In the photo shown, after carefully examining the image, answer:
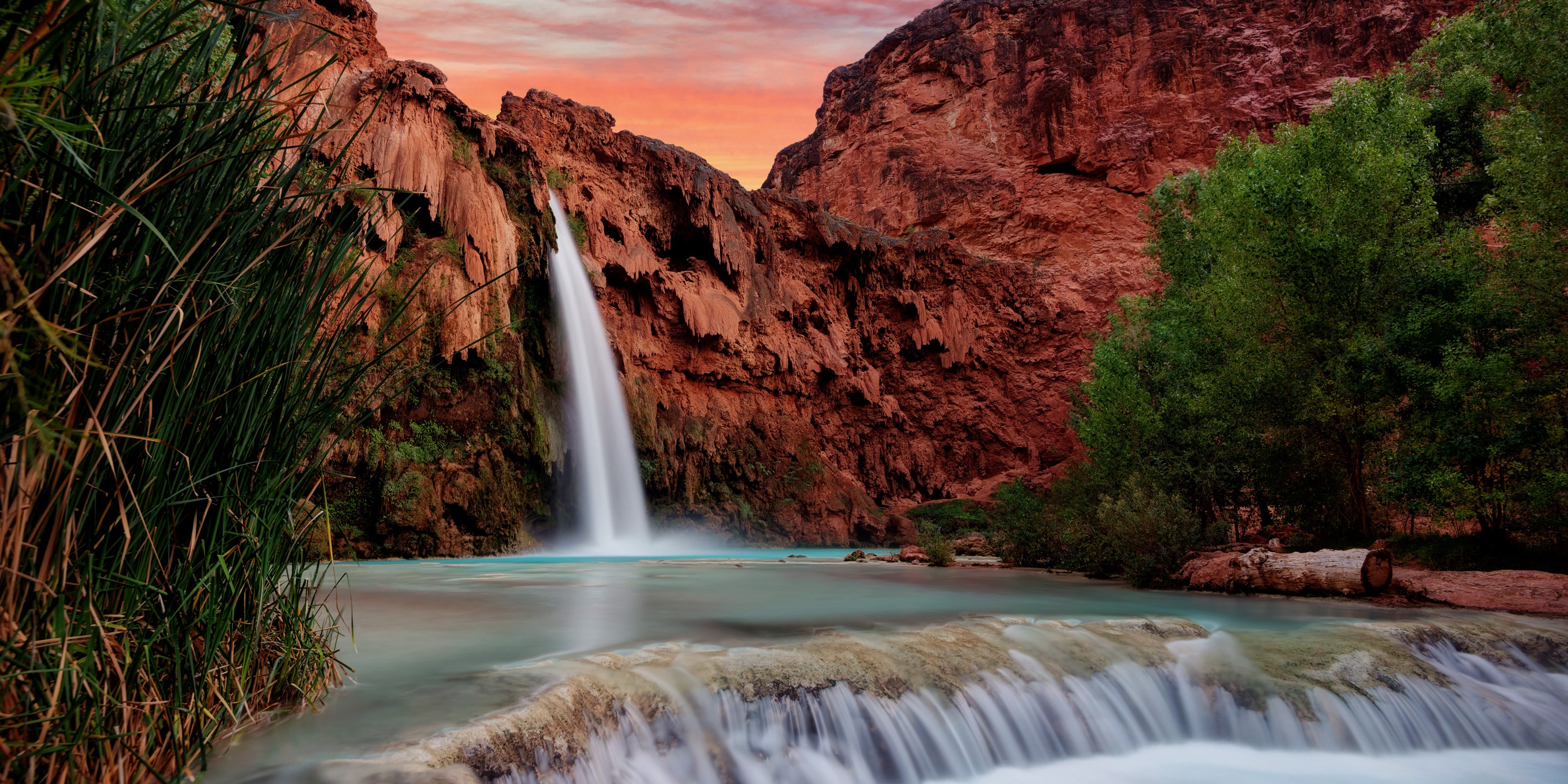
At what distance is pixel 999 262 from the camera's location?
1647 inches

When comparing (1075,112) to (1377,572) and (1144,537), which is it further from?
(1377,572)

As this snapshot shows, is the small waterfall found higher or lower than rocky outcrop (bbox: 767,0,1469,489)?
lower

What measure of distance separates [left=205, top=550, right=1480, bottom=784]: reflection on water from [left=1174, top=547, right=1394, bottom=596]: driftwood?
485 millimetres

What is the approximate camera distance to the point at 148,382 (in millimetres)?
2195

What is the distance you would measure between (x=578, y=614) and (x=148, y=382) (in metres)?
6.02

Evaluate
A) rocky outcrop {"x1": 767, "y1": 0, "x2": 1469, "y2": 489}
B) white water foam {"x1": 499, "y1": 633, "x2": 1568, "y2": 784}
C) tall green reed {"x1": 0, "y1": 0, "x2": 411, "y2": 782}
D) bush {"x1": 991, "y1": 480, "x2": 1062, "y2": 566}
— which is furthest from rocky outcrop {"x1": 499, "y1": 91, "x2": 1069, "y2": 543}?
tall green reed {"x1": 0, "y1": 0, "x2": 411, "y2": 782}

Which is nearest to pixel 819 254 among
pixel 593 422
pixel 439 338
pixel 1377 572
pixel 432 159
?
pixel 593 422

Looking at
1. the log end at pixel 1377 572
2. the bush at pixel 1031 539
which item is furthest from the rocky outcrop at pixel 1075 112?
the log end at pixel 1377 572

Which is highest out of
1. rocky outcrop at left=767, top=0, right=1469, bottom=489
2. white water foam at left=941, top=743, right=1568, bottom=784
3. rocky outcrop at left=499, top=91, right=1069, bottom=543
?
rocky outcrop at left=767, top=0, right=1469, bottom=489

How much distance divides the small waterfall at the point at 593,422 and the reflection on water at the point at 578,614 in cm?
855

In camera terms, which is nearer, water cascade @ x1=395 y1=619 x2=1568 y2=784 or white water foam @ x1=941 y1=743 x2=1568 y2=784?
water cascade @ x1=395 y1=619 x2=1568 y2=784

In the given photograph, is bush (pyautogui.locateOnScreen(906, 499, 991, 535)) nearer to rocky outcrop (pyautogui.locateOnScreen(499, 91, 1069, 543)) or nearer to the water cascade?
rocky outcrop (pyautogui.locateOnScreen(499, 91, 1069, 543))

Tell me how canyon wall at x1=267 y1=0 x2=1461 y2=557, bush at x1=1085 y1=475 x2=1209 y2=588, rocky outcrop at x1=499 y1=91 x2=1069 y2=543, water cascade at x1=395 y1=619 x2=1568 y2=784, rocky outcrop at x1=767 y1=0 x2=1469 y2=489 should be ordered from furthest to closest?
1. rocky outcrop at x1=767 y1=0 x2=1469 y2=489
2. rocky outcrop at x1=499 y1=91 x2=1069 y2=543
3. canyon wall at x1=267 y1=0 x2=1461 y2=557
4. bush at x1=1085 y1=475 x2=1209 y2=588
5. water cascade at x1=395 y1=619 x2=1568 y2=784

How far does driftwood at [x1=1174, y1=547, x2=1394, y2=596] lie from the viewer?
9.69 meters
